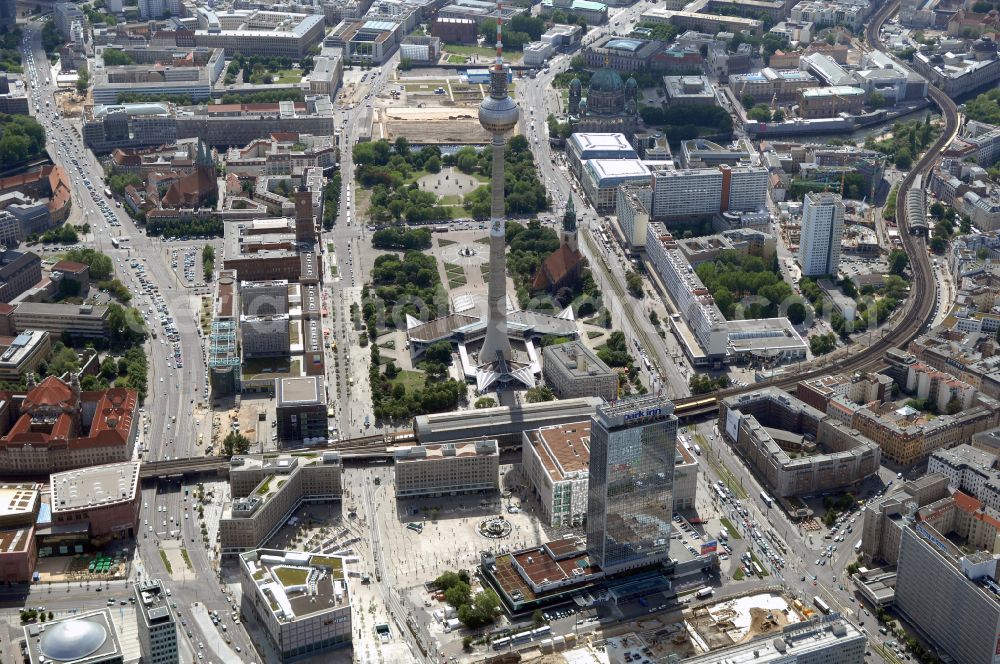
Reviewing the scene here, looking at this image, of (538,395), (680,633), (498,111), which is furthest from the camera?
(498,111)

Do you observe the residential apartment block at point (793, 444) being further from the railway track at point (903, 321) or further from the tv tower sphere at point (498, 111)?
the tv tower sphere at point (498, 111)

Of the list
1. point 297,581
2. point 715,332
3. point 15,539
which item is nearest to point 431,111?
point 715,332

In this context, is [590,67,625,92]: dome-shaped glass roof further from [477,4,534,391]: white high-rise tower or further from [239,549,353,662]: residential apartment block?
[239,549,353,662]: residential apartment block

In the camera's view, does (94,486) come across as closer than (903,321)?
Yes

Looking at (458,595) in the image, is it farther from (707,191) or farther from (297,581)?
(707,191)

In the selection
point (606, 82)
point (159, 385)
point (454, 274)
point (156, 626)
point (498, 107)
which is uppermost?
point (498, 107)

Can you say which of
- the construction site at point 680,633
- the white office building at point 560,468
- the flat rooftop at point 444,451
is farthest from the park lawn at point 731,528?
the flat rooftop at point 444,451

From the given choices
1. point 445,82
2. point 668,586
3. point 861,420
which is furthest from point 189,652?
point 445,82
